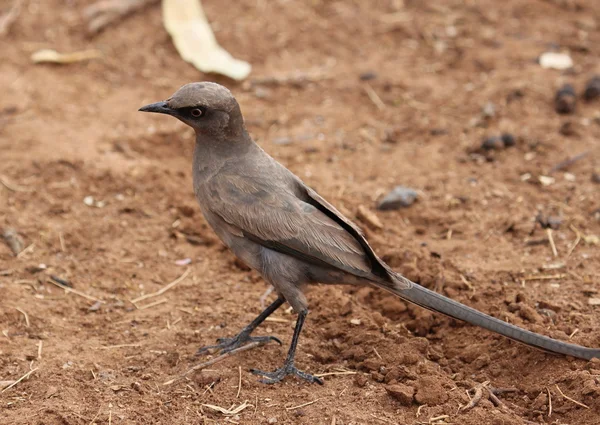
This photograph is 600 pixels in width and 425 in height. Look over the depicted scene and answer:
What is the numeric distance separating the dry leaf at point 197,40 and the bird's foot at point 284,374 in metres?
4.40

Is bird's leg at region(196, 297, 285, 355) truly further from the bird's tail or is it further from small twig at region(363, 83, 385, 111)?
small twig at region(363, 83, 385, 111)

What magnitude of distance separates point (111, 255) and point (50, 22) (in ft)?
14.3

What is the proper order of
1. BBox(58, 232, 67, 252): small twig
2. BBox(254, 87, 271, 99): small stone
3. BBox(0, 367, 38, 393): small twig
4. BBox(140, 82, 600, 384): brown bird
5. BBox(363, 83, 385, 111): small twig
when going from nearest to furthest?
BBox(0, 367, 38, 393): small twig, BBox(140, 82, 600, 384): brown bird, BBox(58, 232, 67, 252): small twig, BBox(363, 83, 385, 111): small twig, BBox(254, 87, 271, 99): small stone

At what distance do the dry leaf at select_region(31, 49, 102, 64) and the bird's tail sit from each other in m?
5.20

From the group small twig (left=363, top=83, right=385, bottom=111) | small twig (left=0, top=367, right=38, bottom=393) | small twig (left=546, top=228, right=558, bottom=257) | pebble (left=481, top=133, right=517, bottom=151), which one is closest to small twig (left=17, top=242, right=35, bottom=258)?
small twig (left=0, top=367, right=38, bottom=393)

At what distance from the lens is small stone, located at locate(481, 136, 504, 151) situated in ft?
23.7

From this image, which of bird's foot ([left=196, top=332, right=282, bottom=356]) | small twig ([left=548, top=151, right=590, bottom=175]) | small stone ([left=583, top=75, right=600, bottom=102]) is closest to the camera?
bird's foot ([left=196, top=332, right=282, bottom=356])

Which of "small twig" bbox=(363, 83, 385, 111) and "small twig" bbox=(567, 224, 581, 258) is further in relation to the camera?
"small twig" bbox=(363, 83, 385, 111)

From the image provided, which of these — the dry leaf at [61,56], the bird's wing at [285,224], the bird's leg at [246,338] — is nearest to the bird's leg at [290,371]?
the bird's leg at [246,338]

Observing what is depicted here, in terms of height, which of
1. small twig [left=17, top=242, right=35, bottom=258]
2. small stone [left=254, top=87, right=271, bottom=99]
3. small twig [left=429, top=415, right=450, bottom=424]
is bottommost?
small twig [left=17, top=242, right=35, bottom=258]

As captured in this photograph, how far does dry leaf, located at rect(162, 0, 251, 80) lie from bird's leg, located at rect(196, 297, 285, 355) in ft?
12.9

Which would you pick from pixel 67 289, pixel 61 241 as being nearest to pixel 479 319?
pixel 67 289

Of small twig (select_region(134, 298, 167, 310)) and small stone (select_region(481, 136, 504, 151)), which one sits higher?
small stone (select_region(481, 136, 504, 151))

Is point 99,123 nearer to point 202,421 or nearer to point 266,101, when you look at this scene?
point 266,101
